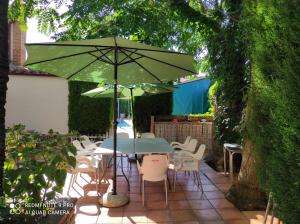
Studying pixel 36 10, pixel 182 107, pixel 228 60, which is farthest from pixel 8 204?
pixel 182 107

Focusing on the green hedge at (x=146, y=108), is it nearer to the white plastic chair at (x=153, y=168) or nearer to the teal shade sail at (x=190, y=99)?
the teal shade sail at (x=190, y=99)

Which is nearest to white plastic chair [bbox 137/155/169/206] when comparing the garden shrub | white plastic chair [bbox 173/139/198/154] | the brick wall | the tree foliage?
white plastic chair [bbox 173/139/198/154]

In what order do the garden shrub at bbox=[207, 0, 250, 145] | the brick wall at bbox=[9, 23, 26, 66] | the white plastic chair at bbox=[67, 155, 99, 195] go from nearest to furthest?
1. the white plastic chair at bbox=[67, 155, 99, 195]
2. the garden shrub at bbox=[207, 0, 250, 145]
3. the brick wall at bbox=[9, 23, 26, 66]

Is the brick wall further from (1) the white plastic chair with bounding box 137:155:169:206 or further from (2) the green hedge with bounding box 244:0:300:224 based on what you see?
(2) the green hedge with bounding box 244:0:300:224

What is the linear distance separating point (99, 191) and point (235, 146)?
3.42 meters

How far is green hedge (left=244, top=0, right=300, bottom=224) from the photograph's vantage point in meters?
2.36

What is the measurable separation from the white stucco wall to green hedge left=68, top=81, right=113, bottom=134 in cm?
32

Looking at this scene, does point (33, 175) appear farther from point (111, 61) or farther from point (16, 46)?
point (16, 46)

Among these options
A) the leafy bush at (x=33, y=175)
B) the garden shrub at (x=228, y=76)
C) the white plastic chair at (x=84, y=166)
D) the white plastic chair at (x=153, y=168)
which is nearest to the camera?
the leafy bush at (x=33, y=175)

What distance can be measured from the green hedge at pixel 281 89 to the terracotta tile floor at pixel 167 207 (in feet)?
5.41

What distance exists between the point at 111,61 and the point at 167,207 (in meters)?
2.83

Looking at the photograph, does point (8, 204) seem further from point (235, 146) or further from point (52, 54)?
point (235, 146)

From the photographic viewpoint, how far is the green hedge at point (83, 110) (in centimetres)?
967

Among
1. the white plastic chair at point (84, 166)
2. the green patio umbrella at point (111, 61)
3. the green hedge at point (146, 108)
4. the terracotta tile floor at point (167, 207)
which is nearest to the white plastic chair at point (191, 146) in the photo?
the terracotta tile floor at point (167, 207)
